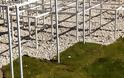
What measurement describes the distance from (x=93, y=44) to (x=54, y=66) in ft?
8.86

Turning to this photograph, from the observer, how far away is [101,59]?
10.9 m

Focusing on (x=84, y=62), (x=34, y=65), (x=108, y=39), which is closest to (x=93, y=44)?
(x=108, y=39)

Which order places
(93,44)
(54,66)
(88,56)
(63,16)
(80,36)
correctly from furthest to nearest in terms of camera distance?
1. (63,16)
2. (80,36)
3. (93,44)
4. (88,56)
5. (54,66)

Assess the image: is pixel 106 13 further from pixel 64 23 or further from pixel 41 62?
pixel 41 62

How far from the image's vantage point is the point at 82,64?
34.6ft

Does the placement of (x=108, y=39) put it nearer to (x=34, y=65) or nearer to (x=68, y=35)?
(x=68, y=35)

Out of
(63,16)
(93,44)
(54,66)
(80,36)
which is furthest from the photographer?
(63,16)

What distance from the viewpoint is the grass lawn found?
383 inches

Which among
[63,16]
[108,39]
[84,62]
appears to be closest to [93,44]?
[108,39]

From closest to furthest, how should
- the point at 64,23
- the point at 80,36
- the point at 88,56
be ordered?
the point at 88,56 → the point at 80,36 → the point at 64,23

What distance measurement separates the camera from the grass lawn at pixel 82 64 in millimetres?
9734

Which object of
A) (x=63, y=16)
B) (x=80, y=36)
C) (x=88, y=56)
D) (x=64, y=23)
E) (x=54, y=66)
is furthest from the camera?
(x=63, y=16)

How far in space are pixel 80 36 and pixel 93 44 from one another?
1.25 m

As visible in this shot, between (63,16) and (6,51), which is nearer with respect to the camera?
(6,51)
